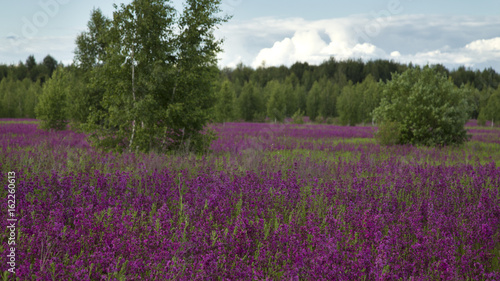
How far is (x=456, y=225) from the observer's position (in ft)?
13.0

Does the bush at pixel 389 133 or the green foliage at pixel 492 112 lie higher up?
the green foliage at pixel 492 112

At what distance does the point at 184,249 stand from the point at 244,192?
6.50 feet

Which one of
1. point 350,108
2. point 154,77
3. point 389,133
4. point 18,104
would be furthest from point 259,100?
point 154,77

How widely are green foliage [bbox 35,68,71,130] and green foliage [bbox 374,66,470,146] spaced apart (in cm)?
2058

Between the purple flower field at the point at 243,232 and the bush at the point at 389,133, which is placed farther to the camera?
the bush at the point at 389,133

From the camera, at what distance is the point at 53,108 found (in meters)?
22.8

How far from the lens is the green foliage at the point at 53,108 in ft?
73.8

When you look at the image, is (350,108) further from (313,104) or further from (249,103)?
(313,104)

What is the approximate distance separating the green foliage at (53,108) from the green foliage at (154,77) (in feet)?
45.7

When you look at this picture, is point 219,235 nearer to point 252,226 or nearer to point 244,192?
point 252,226

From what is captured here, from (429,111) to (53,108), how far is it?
902 inches

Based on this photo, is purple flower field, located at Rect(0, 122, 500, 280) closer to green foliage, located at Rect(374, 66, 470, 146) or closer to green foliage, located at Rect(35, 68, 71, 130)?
green foliage, located at Rect(374, 66, 470, 146)

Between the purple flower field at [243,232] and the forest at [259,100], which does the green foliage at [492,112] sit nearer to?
the forest at [259,100]

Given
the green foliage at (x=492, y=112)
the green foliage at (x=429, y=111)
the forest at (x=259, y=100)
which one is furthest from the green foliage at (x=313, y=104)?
the green foliage at (x=429, y=111)
